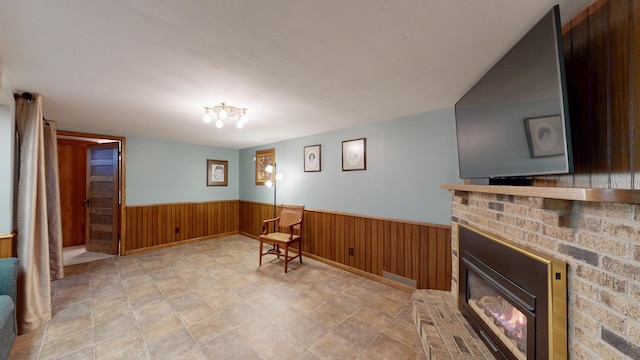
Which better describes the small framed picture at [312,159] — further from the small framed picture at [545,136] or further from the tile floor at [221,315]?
the small framed picture at [545,136]

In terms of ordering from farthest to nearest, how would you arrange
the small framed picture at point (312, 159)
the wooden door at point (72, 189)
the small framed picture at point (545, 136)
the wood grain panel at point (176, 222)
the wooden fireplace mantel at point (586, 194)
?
the wooden door at point (72, 189), the wood grain panel at point (176, 222), the small framed picture at point (312, 159), the small framed picture at point (545, 136), the wooden fireplace mantel at point (586, 194)

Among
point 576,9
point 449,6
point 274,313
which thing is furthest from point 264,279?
point 576,9

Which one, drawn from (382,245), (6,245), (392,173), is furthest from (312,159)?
(6,245)

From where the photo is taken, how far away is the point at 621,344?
2.53 feet

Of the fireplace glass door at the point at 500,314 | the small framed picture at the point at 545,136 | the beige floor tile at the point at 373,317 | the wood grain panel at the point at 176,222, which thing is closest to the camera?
the small framed picture at the point at 545,136

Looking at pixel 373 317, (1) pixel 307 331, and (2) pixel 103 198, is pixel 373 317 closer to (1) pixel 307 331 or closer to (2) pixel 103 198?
(1) pixel 307 331

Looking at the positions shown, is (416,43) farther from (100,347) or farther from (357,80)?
(100,347)

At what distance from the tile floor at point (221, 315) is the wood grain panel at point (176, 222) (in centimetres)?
73

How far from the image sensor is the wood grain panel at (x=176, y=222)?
4.06 meters

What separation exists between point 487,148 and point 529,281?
0.80 m

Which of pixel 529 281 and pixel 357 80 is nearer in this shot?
pixel 529 281

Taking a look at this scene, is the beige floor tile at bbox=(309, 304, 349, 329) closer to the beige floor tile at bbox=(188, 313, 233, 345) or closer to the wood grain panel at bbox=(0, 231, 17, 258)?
the beige floor tile at bbox=(188, 313, 233, 345)

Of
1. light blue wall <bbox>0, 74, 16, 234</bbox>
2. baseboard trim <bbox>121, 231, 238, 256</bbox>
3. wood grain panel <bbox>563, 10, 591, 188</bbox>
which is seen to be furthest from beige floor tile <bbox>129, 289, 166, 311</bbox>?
wood grain panel <bbox>563, 10, 591, 188</bbox>

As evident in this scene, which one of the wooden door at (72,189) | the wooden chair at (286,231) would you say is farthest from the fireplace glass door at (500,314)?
the wooden door at (72,189)
